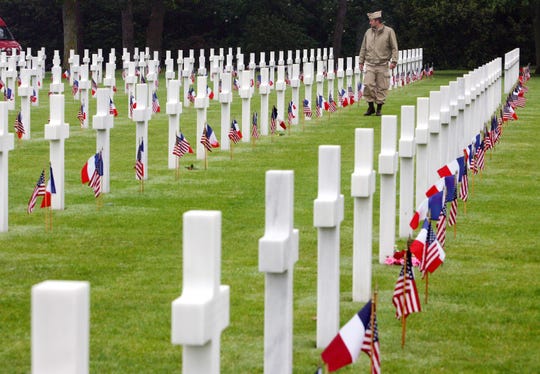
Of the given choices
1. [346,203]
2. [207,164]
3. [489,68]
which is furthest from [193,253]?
[489,68]

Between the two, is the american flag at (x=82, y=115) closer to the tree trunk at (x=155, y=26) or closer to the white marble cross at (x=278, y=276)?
the white marble cross at (x=278, y=276)

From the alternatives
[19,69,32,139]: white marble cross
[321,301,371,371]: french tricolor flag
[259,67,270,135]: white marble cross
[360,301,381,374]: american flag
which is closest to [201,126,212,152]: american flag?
[19,69,32,139]: white marble cross

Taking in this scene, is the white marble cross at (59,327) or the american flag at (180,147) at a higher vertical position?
the white marble cross at (59,327)

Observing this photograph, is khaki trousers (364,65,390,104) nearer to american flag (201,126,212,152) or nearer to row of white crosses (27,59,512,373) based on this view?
american flag (201,126,212,152)

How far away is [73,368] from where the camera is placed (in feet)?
14.3

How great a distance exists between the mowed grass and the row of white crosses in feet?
1.81

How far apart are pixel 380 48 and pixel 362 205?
64.3 feet

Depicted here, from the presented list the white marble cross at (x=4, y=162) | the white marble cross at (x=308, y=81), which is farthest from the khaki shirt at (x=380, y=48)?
the white marble cross at (x=4, y=162)

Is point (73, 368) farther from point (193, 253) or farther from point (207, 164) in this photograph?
point (207, 164)

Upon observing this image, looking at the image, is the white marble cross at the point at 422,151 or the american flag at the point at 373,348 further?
the white marble cross at the point at 422,151

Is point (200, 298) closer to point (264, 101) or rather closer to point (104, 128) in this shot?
point (104, 128)

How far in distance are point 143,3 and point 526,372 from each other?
53183 mm

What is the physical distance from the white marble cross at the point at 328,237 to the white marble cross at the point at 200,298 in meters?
2.84

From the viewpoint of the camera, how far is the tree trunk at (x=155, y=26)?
58.8 metres
